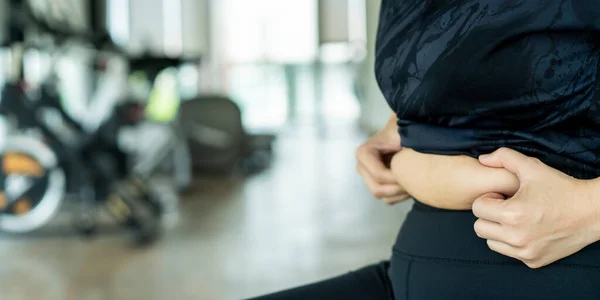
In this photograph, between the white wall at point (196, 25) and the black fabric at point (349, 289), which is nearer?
the black fabric at point (349, 289)

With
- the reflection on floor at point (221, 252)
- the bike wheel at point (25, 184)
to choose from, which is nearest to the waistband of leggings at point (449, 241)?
the reflection on floor at point (221, 252)

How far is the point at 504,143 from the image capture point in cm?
60

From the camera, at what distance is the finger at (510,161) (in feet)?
1.86

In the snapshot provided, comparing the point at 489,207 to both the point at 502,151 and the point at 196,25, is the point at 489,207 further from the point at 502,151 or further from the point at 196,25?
the point at 196,25

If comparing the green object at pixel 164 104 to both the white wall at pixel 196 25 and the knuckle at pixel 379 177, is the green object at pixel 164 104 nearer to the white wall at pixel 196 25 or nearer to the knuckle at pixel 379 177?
the white wall at pixel 196 25

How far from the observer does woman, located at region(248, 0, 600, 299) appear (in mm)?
558

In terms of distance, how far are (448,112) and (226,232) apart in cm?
265

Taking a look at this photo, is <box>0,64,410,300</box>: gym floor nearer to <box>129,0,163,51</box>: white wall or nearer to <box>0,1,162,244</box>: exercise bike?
<box>0,1,162,244</box>: exercise bike

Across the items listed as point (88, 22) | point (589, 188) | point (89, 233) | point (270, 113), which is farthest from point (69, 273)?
point (270, 113)

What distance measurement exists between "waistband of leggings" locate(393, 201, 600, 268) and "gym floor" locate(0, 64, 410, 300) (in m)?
0.76

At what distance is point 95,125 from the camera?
3.34 m

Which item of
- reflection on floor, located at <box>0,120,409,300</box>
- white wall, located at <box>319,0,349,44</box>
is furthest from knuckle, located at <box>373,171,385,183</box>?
white wall, located at <box>319,0,349,44</box>

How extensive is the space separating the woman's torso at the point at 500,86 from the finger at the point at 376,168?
12 cm

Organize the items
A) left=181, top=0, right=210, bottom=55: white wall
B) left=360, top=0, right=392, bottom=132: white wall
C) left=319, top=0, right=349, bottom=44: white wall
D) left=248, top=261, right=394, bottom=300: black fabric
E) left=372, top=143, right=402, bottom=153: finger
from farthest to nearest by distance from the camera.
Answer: left=319, top=0, right=349, bottom=44: white wall
left=181, top=0, right=210, bottom=55: white wall
left=360, top=0, right=392, bottom=132: white wall
left=372, top=143, right=402, bottom=153: finger
left=248, top=261, right=394, bottom=300: black fabric
